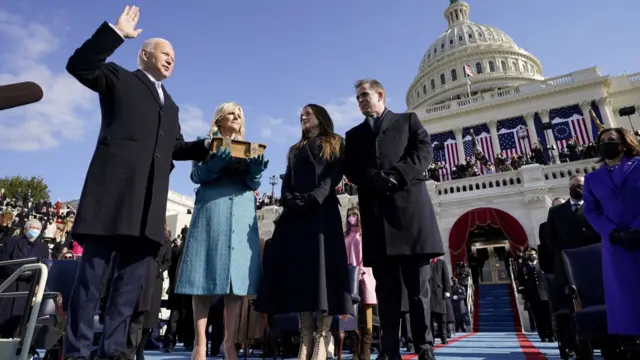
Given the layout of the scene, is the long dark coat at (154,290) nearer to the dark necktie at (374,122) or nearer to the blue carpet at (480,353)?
the blue carpet at (480,353)

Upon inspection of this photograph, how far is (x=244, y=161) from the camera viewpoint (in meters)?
2.90

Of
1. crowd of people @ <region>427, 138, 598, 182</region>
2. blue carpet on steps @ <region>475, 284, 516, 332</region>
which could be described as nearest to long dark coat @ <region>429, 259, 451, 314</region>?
blue carpet on steps @ <region>475, 284, 516, 332</region>

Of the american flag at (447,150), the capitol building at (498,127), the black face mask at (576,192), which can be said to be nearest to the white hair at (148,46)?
the black face mask at (576,192)

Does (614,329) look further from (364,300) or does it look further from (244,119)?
(244,119)

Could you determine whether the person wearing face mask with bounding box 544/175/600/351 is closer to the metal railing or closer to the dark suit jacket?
the dark suit jacket

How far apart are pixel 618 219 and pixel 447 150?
3100 centimetres

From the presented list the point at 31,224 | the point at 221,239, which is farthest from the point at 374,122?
the point at 31,224

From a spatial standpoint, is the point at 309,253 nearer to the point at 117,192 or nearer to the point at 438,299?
the point at 117,192

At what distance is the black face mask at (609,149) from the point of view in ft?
11.0

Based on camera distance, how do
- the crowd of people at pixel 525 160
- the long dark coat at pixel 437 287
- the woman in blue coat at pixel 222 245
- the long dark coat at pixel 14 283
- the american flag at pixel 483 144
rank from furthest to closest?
the american flag at pixel 483 144
the crowd of people at pixel 525 160
the long dark coat at pixel 437 287
the long dark coat at pixel 14 283
the woman in blue coat at pixel 222 245

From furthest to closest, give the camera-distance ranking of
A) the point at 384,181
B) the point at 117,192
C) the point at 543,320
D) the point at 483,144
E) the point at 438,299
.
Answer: the point at 483,144
the point at 543,320
the point at 438,299
the point at 384,181
the point at 117,192

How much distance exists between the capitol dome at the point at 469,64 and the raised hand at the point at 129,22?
2089 inches

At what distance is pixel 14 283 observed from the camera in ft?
15.6

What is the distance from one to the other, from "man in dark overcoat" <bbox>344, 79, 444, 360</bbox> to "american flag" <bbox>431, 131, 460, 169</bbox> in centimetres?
2994
